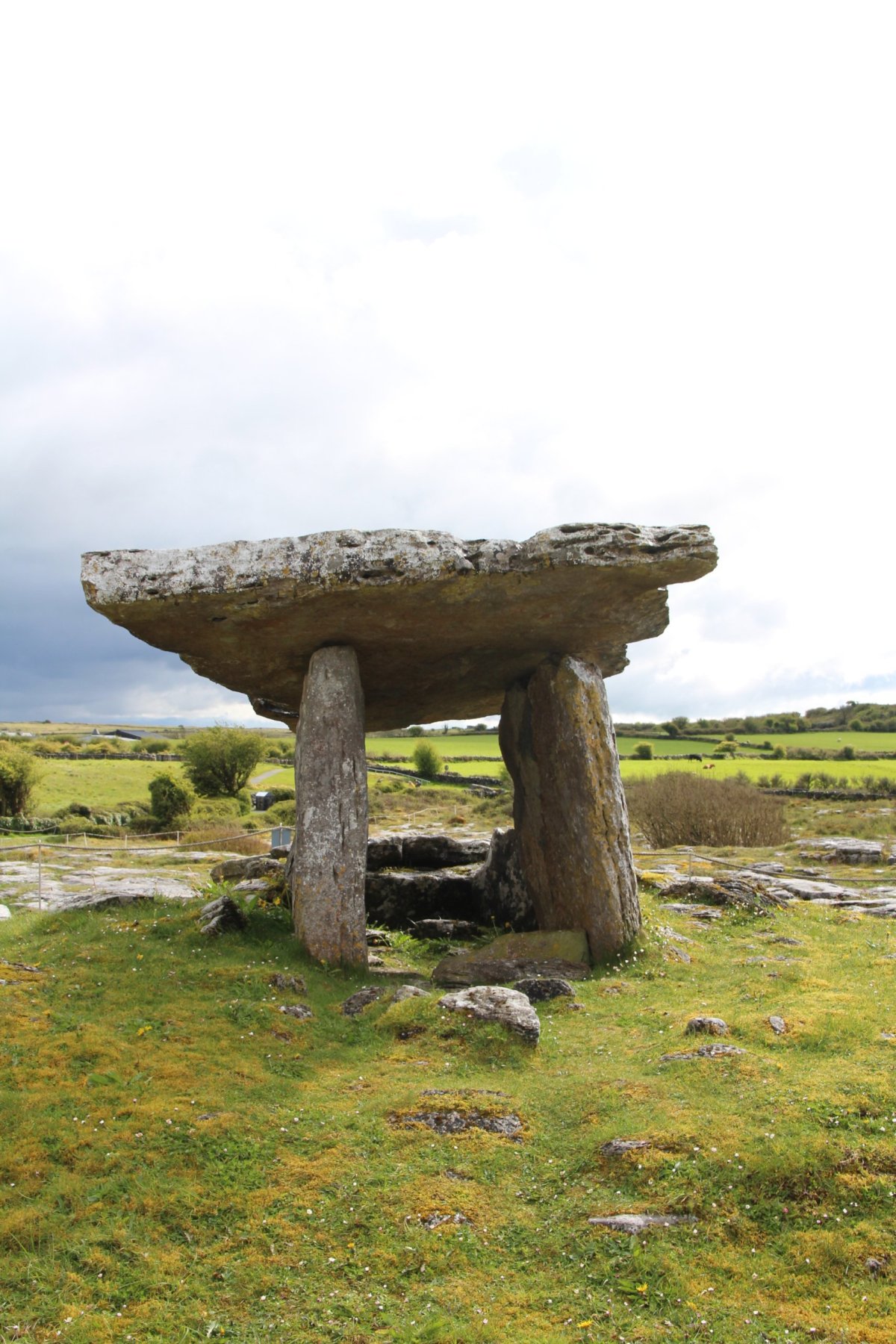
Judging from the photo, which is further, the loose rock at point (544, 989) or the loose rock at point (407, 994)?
the loose rock at point (544, 989)

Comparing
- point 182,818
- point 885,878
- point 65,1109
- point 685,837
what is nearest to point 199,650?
point 65,1109

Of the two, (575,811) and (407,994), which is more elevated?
(575,811)

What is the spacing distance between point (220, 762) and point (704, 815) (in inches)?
862

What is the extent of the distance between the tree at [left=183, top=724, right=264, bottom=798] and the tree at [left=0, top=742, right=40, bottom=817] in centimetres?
731

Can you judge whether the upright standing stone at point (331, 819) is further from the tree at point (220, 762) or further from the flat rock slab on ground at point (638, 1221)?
the tree at point (220, 762)

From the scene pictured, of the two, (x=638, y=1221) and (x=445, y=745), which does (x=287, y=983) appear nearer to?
(x=638, y=1221)

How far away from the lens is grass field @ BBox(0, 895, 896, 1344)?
187 inches

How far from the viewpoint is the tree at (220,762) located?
40500mm

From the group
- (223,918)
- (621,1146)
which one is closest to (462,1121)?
(621,1146)

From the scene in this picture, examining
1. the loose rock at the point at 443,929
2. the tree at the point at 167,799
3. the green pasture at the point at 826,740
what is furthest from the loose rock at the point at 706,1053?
the green pasture at the point at 826,740

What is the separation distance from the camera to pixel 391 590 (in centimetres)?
1077

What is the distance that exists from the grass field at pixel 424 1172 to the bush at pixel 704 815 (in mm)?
18812

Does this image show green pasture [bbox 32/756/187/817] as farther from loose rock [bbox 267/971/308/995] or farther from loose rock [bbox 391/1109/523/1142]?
loose rock [bbox 391/1109/523/1142]

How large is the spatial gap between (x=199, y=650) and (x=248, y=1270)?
8.57 metres
